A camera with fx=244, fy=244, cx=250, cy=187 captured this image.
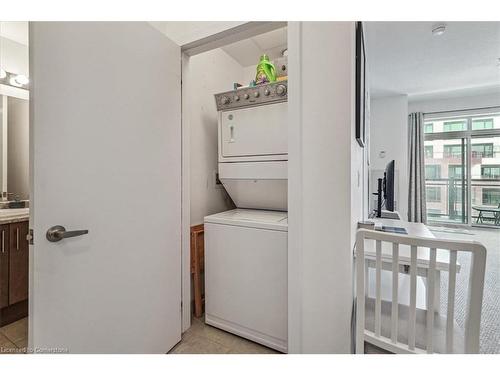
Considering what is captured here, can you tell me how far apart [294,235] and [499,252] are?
4.10m

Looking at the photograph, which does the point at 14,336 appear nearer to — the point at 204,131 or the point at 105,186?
the point at 105,186

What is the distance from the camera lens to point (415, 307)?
36.1 inches

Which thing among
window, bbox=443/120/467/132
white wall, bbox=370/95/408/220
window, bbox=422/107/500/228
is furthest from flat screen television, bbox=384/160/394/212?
window, bbox=443/120/467/132

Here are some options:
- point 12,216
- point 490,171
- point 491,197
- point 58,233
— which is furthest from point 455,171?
point 12,216

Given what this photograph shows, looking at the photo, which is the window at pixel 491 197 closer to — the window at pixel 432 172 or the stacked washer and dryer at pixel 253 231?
the window at pixel 432 172

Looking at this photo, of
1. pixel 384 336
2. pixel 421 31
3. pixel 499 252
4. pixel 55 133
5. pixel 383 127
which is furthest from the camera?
pixel 383 127

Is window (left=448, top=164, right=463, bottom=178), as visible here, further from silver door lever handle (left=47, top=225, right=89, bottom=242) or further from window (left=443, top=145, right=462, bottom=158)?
silver door lever handle (left=47, top=225, right=89, bottom=242)

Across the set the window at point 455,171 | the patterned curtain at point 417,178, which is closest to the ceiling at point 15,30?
the patterned curtain at point 417,178

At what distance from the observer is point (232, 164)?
1898mm

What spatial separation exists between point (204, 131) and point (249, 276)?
1.28 meters

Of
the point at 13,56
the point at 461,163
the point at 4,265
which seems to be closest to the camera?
the point at 4,265

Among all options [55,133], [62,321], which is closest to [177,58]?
[55,133]
